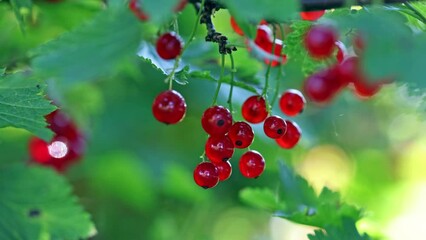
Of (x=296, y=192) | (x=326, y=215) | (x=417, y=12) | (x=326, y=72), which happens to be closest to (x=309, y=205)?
(x=296, y=192)

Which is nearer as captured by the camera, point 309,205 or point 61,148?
point 309,205

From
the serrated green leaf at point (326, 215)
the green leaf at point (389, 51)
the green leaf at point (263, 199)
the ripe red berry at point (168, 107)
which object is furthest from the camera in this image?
the green leaf at point (263, 199)

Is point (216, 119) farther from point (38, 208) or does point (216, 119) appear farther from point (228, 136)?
point (38, 208)

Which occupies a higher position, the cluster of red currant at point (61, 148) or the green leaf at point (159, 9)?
the green leaf at point (159, 9)

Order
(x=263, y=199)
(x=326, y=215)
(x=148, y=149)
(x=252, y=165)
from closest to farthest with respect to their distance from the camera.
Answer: (x=252, y=165), (x=326, y=215), (x=263, y=199), (x=148, y=149)

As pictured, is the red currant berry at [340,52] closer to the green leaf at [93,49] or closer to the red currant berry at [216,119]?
the red currant berry at [216,119]

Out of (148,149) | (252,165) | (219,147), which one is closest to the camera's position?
(219,147)

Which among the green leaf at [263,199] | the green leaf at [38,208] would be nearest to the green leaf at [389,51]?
the green leaf at [263,199]
